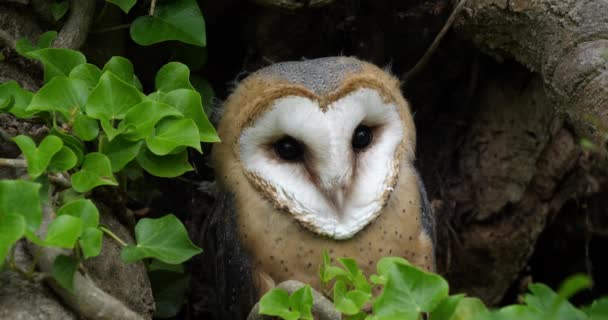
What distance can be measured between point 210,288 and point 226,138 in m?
0.76

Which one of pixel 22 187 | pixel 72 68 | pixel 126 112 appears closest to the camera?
pixel 22 187

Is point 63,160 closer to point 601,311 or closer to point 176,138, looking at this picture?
point 176,138

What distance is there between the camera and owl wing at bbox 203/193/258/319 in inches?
85.8

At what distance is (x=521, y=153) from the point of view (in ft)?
9.20

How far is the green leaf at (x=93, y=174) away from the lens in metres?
1.67

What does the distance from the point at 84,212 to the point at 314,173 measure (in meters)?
0.67

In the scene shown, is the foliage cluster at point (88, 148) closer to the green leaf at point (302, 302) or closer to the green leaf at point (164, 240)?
the green leaf at point (164, 240)

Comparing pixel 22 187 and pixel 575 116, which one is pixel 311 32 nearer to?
pixel 575 116

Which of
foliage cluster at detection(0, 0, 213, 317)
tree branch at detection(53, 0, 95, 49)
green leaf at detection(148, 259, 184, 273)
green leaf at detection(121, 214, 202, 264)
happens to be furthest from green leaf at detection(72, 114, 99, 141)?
green leaf at detection(148, 259, 184, 273)

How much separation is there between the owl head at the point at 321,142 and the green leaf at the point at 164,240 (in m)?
0.43

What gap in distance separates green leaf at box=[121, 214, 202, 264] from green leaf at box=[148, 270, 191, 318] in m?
0.73

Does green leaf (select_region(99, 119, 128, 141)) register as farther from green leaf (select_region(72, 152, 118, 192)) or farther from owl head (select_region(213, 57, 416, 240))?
owl head (select_region(213, 57, 416, 240))

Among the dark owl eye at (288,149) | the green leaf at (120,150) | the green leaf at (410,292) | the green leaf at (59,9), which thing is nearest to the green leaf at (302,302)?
the green leaf at (410,292)

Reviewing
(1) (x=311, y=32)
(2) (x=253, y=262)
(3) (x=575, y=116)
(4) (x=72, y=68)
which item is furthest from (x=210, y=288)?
(3) (x=575, y=116)
